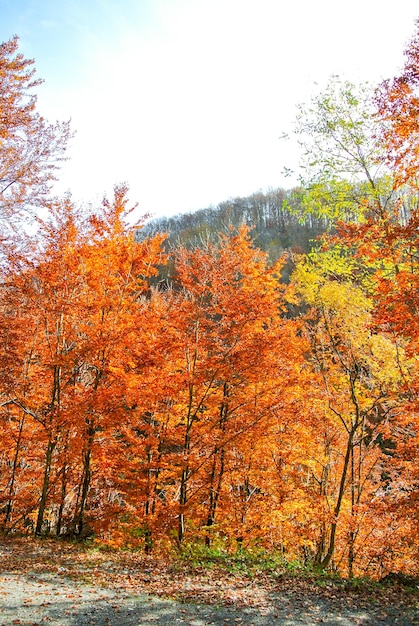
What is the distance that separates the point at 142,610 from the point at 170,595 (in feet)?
2.90

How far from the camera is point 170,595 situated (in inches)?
266

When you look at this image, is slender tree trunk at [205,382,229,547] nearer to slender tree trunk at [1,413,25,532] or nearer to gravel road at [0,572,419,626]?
gravel road at [0,572,419,626]

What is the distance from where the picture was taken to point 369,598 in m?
7.61

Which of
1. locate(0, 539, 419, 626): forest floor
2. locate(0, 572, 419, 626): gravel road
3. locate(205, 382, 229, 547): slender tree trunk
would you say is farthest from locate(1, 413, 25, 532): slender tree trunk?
locate(0, 572, 419, 626): gravel road

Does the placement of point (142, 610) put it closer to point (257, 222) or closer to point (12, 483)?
point (12, 483)

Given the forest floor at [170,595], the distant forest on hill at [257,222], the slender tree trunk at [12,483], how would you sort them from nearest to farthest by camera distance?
1. the forest floor at [170,595]
2. the slender tree trunk at [12,483]
3. the distant forest on hill at [257,222]

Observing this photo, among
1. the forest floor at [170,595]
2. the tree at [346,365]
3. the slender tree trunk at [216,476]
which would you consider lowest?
the forest floor at [170,595]

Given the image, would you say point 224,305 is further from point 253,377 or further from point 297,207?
point 297,207

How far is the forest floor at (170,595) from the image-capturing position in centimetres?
579

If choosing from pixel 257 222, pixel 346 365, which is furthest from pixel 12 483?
pixel 257 222

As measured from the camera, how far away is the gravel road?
219 inches

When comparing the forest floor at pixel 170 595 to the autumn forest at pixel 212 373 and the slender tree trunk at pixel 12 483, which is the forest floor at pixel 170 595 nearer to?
the autumn forest at pixel 212 373

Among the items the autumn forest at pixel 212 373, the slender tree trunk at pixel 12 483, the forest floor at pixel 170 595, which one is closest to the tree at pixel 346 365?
the autumn forest at pixel 212 373

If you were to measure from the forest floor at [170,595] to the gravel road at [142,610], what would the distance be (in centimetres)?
1
